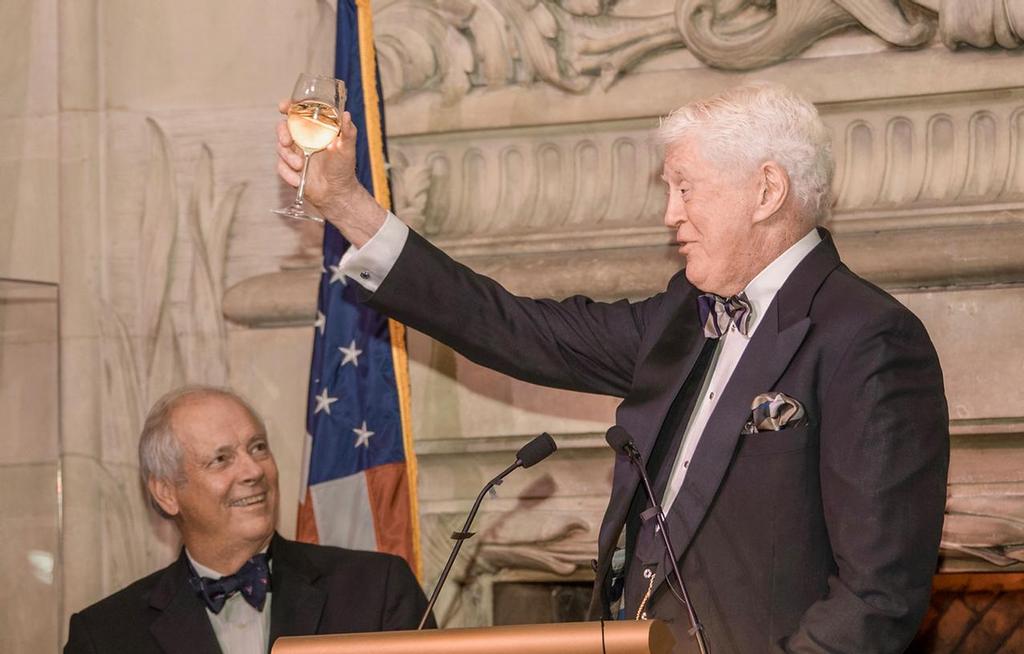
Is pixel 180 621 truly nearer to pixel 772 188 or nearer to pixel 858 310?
pixel 772 188

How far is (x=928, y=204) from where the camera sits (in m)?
4.48

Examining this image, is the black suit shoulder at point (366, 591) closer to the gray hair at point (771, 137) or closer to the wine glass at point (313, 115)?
the wine glass at point (313, 115)

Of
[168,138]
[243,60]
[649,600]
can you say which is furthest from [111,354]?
[649,600]

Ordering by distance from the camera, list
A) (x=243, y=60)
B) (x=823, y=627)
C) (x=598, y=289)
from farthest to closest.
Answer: (x=243, y=60), (x=598, y=289), (x=823, y=627)

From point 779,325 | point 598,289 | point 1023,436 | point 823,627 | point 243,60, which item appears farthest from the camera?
point 243,60

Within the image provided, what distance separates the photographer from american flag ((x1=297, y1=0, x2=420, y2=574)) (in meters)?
4.69

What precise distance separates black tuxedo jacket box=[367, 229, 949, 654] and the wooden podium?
1.45ft

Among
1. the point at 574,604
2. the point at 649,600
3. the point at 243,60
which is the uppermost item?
the point at 243,60

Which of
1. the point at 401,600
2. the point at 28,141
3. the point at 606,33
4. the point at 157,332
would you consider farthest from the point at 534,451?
the point at 28,141

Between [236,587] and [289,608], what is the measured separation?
17cm

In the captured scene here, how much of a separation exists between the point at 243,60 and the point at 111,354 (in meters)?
1.07

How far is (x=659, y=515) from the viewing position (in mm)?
2871

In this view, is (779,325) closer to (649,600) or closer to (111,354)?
(649,600)

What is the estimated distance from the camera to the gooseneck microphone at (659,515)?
2.76 m
